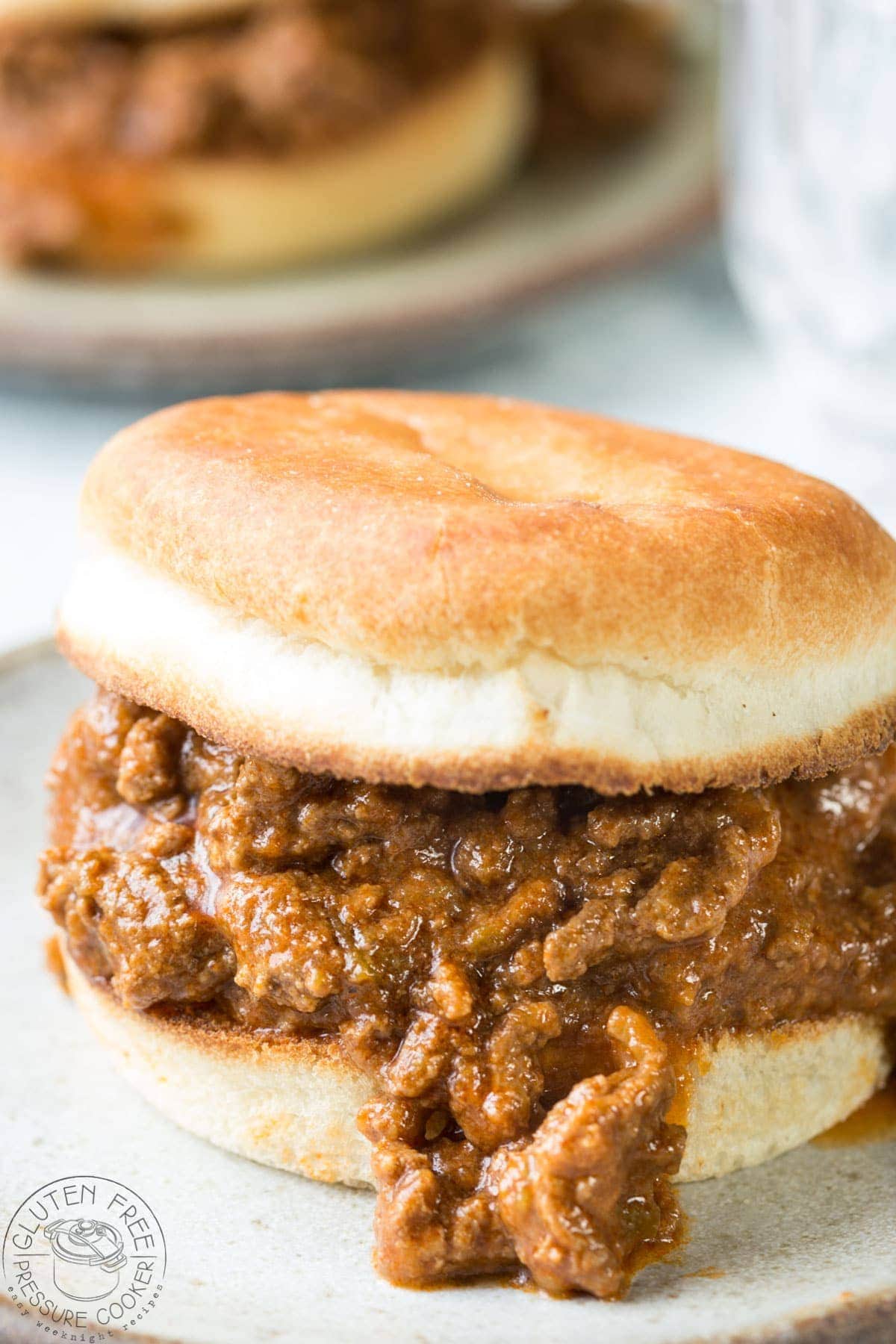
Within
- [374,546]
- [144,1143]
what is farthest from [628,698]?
[144,1143]

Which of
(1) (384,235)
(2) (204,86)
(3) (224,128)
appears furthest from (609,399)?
(2) (204,86)

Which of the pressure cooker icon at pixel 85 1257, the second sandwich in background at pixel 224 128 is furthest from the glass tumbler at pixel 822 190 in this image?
the pressure cooker icon at pixel 85 1257

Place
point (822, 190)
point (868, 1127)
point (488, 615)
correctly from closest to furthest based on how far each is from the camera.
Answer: point (488, 615)
point (868, 1127)
point (822, 190)

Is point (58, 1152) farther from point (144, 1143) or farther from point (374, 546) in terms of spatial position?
point (374, 546)

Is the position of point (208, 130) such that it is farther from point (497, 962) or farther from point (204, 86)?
point (497, 962)

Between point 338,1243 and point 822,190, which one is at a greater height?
point 822,190

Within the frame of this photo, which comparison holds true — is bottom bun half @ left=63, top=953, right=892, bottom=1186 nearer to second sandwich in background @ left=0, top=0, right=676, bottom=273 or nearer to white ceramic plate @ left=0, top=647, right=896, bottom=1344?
white ceramic plate @ left=0, top=647, right=896, bottom=1344

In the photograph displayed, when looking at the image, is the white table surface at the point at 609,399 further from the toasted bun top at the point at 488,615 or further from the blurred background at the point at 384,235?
the toasted bun top at the point at 488,615

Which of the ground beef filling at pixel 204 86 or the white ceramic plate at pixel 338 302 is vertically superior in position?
the ground beef filling at pixel 204 86
